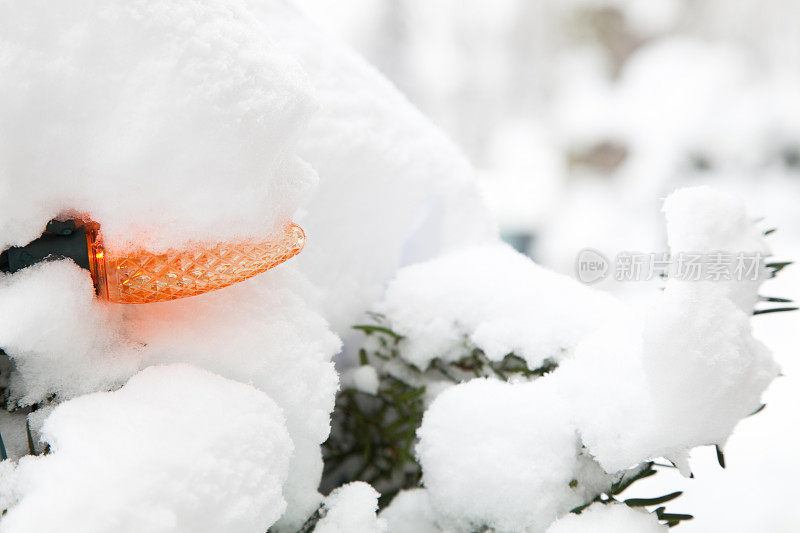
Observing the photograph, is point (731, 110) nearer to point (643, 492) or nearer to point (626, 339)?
point (643, 492)

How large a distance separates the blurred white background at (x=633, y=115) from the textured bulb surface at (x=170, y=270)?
5.44 ft

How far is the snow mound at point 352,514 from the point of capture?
0.90 ft

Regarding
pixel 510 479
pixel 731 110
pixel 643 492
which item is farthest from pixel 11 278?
pixel 731 110

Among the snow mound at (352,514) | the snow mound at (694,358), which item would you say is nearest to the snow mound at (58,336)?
the snow mound at (352,514)

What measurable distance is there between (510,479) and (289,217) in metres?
0.17

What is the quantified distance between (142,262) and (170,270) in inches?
0.4

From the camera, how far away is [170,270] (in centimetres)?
25

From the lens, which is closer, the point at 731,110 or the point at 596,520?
the point at 596,520

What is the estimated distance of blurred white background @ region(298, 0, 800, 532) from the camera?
2398mm

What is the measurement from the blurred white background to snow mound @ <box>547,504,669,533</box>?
5.29ft

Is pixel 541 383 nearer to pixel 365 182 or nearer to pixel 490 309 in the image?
pixel 490 309

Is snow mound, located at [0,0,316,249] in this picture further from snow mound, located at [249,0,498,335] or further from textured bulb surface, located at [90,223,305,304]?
snow mound, located at [249,0,498,335]

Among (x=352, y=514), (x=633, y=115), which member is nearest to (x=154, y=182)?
(x=352, y=514)

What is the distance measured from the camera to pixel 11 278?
23cm
